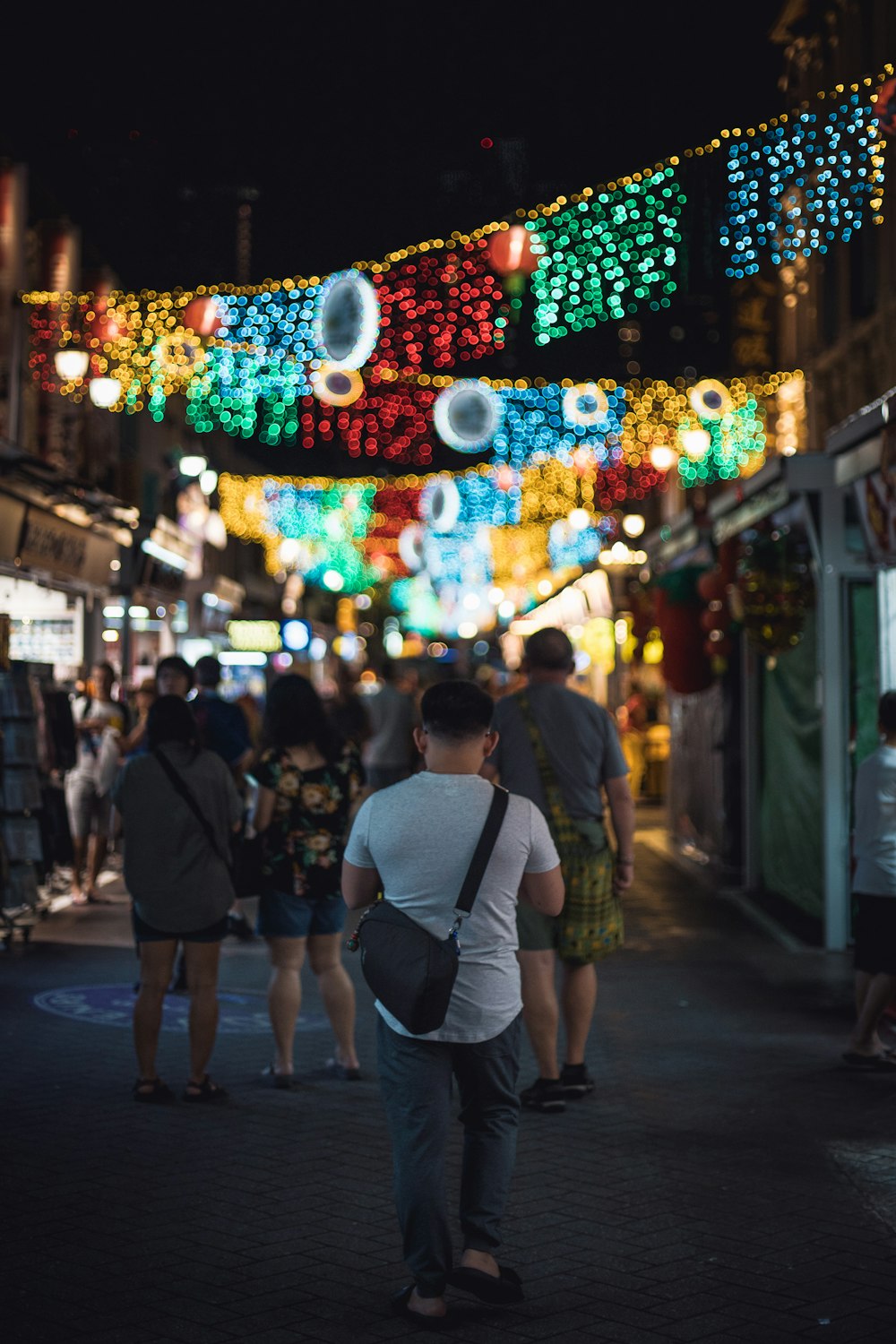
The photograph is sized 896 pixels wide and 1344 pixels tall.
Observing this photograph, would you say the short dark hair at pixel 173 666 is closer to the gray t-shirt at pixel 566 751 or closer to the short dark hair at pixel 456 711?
the gray t-shirt at pixel 566 751

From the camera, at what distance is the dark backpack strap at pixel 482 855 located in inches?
175

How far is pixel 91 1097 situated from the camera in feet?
23.6

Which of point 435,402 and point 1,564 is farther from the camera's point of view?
point 435,402

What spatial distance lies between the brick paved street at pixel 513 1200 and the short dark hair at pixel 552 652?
2022mm

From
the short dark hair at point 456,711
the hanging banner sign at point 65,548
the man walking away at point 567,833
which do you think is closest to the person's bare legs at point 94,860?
the hanging banner sign at point 65,548

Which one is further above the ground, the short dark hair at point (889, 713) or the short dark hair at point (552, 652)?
the short dark hair at point (552, 652)

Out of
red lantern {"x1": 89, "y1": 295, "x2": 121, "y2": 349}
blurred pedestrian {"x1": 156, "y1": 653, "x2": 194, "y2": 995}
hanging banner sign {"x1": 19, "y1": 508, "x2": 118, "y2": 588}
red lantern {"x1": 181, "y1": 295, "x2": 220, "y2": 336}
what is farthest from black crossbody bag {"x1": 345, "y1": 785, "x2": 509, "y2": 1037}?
red lantern {"x1": 89, "y1": 295, "x2": 121, "y2": 349}

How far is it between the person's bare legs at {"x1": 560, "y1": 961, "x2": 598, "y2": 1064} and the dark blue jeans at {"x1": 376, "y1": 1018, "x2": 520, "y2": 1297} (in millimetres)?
2714

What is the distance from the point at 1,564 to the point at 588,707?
7764 mm

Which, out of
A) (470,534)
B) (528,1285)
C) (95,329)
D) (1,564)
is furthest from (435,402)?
(470,534)

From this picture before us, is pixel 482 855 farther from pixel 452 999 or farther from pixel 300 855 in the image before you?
pixel 300 855

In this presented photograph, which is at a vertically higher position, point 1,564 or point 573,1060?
point 1,564

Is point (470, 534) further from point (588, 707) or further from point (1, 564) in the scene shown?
point (588, 707)

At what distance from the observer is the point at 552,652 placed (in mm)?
7516
